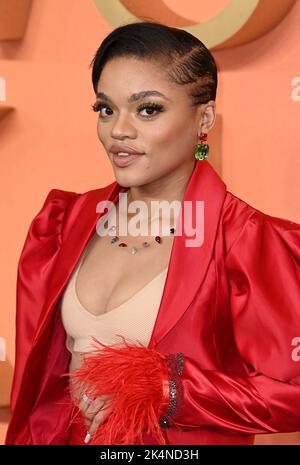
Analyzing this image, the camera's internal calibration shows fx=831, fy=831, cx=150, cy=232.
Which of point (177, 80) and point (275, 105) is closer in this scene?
point (177, 80)

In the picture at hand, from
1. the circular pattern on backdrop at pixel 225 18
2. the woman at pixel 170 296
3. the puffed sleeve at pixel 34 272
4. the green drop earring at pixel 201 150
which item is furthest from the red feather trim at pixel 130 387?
the circular pattern on backdrop at pixel 225 18

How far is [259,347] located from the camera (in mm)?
1293

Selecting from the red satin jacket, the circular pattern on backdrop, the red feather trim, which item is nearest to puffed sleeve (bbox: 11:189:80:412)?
the red satin jacket

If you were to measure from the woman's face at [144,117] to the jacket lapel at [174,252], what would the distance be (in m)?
0.07

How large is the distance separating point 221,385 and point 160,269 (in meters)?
0.22

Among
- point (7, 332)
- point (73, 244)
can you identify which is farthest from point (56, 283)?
point (7, 332)

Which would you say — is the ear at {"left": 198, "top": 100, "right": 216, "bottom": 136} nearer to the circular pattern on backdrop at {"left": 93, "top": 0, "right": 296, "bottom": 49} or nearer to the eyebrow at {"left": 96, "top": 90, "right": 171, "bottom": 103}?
the eyebrow at {"left": 96, "top": 90, "right": 171, "bottom": 103}

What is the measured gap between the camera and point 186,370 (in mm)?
1244

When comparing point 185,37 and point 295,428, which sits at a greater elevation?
point 185,37

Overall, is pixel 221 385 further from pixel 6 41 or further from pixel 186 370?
pixel 6 41

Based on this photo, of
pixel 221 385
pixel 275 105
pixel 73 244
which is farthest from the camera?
pixel 275 105

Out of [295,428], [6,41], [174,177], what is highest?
[6,41]

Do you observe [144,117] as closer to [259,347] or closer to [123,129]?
[123,129]

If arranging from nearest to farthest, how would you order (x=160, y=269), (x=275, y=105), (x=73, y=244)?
(x=160, y=269), (x=73, y=244), (x=275, y=105)
